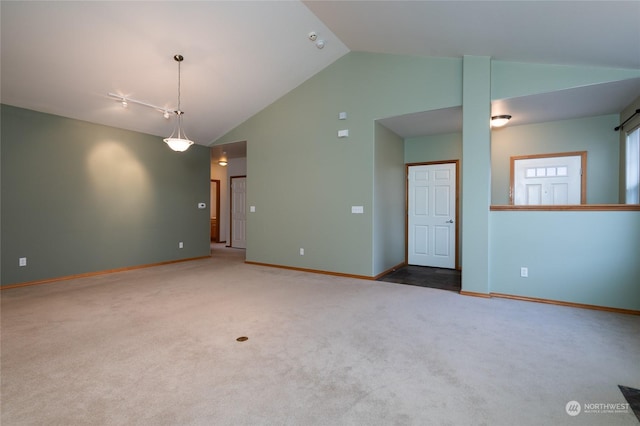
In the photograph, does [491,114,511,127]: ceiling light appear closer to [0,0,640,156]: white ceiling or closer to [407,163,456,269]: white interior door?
[0,0,640,156]: white ceiling

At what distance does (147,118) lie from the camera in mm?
5410

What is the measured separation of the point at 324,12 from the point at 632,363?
15.2 ft

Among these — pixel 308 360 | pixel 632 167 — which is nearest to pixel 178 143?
pixel 308 360

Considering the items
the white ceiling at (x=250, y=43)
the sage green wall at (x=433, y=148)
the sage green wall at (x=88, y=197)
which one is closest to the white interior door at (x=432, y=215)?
the sage green wall at (x=433, y=148)

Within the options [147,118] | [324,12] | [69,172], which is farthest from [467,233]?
[69,172]

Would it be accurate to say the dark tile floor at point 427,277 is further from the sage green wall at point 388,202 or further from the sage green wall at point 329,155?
the sage green wall at point 329,155

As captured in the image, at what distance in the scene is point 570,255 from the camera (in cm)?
355

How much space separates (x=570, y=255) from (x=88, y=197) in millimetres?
7136

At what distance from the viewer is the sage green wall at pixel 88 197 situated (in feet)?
14.5

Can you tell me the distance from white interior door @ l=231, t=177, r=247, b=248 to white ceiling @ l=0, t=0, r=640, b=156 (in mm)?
3541

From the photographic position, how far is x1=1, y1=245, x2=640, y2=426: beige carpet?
5.60 ft

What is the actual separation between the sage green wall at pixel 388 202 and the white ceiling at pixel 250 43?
47 centimetres

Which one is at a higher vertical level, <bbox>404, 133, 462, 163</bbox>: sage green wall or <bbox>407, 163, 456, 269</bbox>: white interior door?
<bbox>404, 133, 462, 163</bbox>: sage green wall

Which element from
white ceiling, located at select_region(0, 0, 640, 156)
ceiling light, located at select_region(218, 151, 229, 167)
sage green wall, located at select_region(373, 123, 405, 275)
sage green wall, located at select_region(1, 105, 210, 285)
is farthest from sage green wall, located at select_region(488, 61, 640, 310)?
ceiling light, located at select_region(218, 151, 229, 167)
